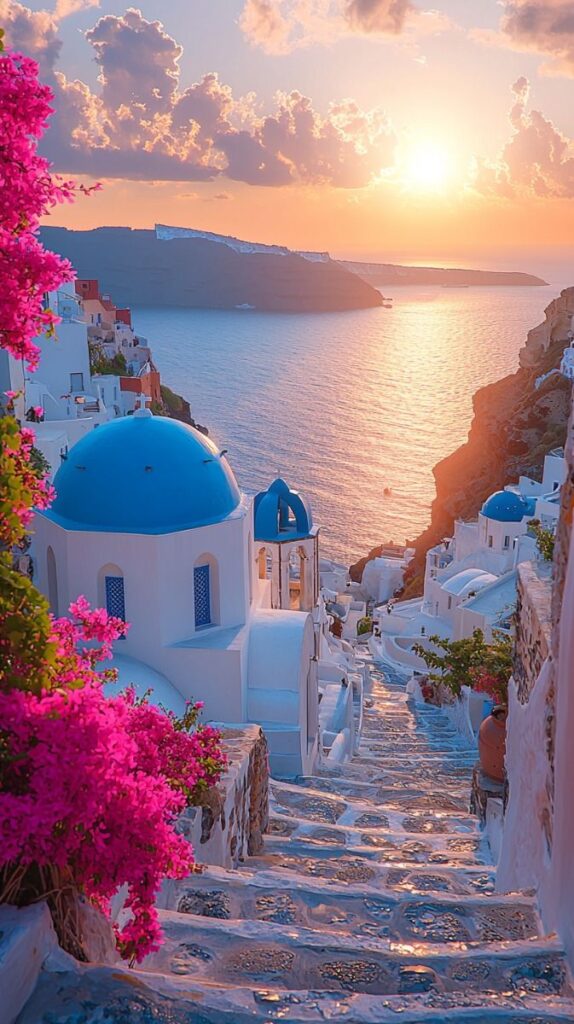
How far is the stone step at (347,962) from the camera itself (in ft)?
12.4

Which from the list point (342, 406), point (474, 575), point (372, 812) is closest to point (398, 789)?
point (372, 812)

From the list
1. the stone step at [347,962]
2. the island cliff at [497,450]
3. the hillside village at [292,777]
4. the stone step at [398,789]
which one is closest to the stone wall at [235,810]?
the hillside village at [292,777]

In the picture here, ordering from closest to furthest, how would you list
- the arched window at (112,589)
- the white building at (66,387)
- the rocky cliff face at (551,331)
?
the arched window at (112,589) → the white building at (66,387) → the rocky cliff face at (551,331)

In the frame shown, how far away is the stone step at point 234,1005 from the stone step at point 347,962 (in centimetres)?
26

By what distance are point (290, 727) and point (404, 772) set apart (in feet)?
7.62

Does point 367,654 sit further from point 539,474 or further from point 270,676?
point 270,676

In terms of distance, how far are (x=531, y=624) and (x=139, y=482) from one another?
20.2 feet

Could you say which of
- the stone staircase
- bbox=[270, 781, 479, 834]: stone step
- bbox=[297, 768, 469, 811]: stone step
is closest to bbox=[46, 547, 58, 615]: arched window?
bbox=[270, 781, 479, 834]: stone step

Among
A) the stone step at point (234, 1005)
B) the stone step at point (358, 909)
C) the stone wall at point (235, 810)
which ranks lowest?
the stone wall at point (235, 810)

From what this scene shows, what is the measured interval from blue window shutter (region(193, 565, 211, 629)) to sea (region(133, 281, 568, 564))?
27.7 meters

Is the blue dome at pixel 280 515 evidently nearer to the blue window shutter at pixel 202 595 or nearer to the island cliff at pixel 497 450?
the blue window shutter at pixel 202 595

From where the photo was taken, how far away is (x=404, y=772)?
41.7 ft

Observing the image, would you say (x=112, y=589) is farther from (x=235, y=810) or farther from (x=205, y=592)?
(x=235, y=810)

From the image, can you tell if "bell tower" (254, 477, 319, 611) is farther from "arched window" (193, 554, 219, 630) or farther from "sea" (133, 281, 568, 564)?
"sea" (133, 281, 568, 564)
